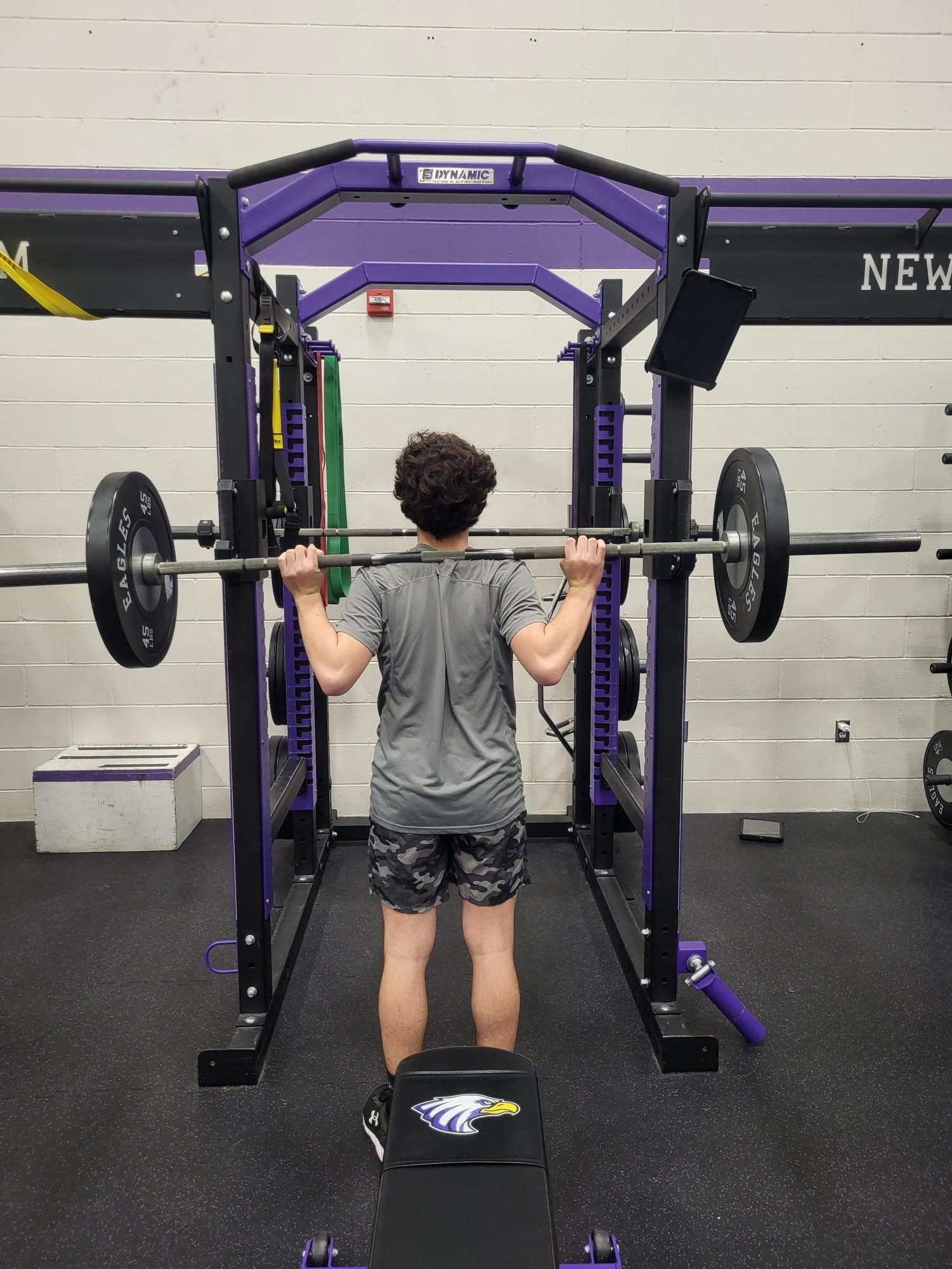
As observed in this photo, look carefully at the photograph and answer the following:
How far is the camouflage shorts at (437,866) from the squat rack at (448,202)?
1.52 ft

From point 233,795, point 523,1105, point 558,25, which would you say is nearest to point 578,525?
point 233,795

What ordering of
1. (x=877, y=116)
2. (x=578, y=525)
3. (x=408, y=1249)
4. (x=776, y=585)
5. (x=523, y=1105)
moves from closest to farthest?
(x=408, y=1249) → (x=523, y=1105) → (x=776, y=585) → (x=578, y=525) → (x=877, y=116)

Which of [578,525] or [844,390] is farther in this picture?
[844,390]

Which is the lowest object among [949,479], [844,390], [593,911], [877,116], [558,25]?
[593,911]

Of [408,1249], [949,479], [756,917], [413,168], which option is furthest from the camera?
[949,479]

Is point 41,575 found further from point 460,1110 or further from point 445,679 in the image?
point 460,1110

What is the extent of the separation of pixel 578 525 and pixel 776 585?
4.29 ft

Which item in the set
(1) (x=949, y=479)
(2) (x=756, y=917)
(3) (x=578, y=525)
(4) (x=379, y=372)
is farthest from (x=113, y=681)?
(1) (x=949, y=479)

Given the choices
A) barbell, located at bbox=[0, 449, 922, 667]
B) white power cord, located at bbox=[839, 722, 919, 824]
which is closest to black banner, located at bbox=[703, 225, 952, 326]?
barbell, located at bbox=[0, 449, 922, 667]

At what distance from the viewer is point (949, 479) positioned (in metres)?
3.19

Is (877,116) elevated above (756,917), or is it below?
above

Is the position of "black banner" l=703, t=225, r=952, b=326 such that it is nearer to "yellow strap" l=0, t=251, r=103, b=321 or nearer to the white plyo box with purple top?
"yellow strap" l=0, t=251, r=103, b=321

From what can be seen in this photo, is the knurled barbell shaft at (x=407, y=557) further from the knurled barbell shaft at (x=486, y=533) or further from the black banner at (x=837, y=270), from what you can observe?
the black banner at (x=837, y=270)

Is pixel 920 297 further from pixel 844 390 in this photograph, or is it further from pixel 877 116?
pixel 877 116
